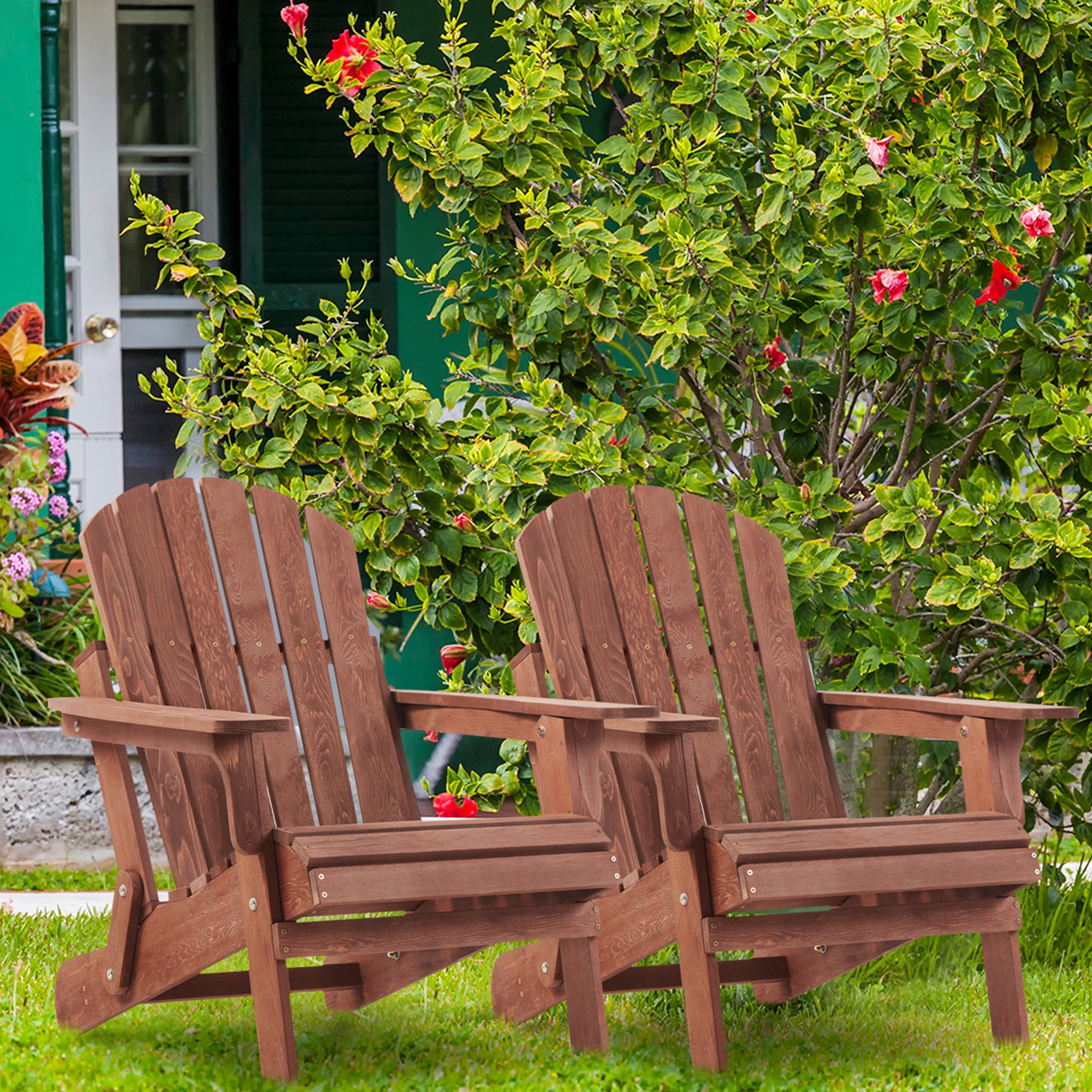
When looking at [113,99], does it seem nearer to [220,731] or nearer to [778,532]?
[778,532]

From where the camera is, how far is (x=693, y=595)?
326 centimetres

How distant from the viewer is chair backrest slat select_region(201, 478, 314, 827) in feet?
10.1

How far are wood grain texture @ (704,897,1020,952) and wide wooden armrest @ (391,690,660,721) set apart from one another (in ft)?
1.21

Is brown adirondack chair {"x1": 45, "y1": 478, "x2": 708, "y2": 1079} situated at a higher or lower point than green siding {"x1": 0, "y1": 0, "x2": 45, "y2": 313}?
lower

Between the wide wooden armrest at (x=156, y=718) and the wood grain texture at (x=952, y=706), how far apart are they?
114cm

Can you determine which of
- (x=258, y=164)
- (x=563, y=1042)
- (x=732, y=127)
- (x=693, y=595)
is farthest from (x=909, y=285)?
(x=258, y=164)

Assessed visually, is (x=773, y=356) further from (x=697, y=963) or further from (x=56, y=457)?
(x=56, y=457)

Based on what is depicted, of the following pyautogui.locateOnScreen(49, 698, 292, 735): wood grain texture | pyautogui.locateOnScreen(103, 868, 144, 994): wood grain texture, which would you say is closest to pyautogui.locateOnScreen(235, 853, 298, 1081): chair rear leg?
pyautogui.locateOnScreen(49, 698, 292, 735): wood grain texture

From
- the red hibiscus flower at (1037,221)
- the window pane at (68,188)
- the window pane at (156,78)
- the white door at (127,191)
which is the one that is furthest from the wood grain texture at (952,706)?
the window pane at (156,78)

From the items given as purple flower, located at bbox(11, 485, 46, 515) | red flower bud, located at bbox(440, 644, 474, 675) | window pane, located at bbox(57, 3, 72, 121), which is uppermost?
window pane, located at bbox(57, 3, 72, 121)

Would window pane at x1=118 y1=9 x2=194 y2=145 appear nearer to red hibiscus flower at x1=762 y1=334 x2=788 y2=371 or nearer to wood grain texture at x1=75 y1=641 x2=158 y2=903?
red hibiscus flower at x1=762 y1=334 x2=788 y2=371

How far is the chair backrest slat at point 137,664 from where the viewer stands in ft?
9.39

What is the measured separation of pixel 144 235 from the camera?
6.31 m

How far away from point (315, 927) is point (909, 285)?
1.87m
